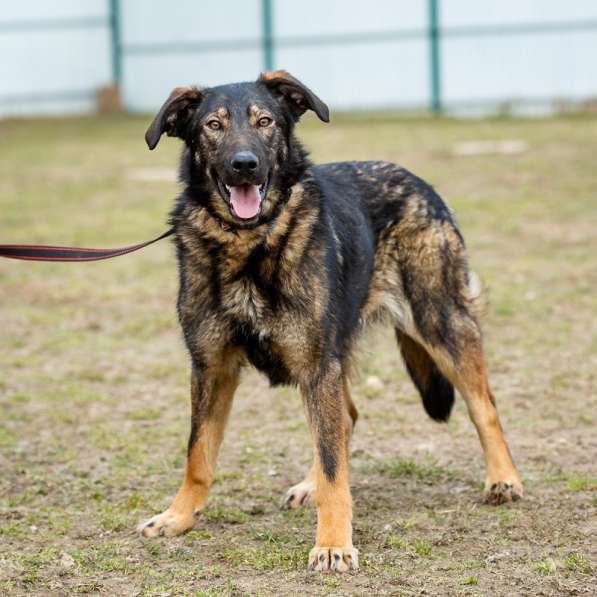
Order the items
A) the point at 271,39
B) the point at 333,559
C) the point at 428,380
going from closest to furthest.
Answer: the point at 333,559 < the point at 428,380 < the point at 271,39

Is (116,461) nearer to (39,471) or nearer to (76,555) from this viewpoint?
(39,471)

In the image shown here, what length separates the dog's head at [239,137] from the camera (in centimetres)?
453

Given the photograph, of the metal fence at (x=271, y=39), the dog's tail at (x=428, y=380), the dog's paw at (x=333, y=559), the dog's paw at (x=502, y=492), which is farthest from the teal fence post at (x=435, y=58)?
the dog's paw at (x=333, y=559)

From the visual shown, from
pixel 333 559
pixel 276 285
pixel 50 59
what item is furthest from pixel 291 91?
pixel 50 59

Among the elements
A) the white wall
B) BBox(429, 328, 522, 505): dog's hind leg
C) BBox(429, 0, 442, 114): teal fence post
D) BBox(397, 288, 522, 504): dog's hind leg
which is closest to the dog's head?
BBox(397, 288, 522, 504): dog's hind leg

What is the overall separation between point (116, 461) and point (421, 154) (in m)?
11.3

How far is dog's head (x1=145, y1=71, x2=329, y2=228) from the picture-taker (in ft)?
14.9

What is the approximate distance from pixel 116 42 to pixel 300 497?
22516mm

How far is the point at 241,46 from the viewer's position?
24984 millimetres

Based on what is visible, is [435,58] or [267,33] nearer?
[435,58]

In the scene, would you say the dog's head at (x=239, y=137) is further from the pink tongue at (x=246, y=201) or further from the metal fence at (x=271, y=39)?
the metal fence at (x=271, y=39)

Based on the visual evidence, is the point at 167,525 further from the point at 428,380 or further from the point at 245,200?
the point at 428,380

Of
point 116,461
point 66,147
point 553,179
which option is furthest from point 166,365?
point 66,147

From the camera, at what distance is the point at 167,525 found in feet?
15.9
